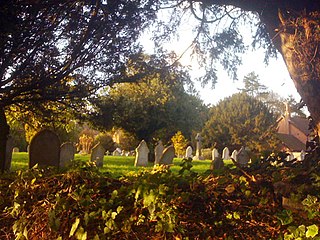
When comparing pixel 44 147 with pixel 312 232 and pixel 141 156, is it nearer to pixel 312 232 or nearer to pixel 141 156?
pixel 312 232

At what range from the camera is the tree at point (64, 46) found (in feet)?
18.4

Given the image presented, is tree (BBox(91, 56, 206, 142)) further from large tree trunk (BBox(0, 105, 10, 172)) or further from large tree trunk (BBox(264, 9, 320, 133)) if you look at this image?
large tree trunk (BBox(264, 9, 320, 133))

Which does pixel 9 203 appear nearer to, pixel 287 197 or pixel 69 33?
pixel 287 197

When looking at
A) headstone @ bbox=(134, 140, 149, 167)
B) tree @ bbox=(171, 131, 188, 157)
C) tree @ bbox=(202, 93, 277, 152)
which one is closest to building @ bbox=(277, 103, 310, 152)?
tree @ bbox=(202, 93, 277, 152)

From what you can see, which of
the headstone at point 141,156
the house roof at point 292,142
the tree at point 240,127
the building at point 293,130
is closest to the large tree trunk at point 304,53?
the headstone at point 141,156

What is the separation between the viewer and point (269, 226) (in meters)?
2.27

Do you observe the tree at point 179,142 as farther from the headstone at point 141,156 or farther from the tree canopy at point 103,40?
the tree canopy at point 103,40

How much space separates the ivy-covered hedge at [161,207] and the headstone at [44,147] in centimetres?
675

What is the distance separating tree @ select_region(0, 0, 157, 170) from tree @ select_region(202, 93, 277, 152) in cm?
3303

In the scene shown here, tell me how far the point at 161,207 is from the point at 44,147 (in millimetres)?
7883

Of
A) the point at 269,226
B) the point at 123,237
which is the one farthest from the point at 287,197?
the point at 123,237

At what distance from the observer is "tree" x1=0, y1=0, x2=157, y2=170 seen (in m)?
5.61

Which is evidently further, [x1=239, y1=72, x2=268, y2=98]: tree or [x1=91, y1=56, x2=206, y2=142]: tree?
[x1=239, y1=72, x2=268, y2=98]: tree

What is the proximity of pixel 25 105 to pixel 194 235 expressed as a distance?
335 inches
